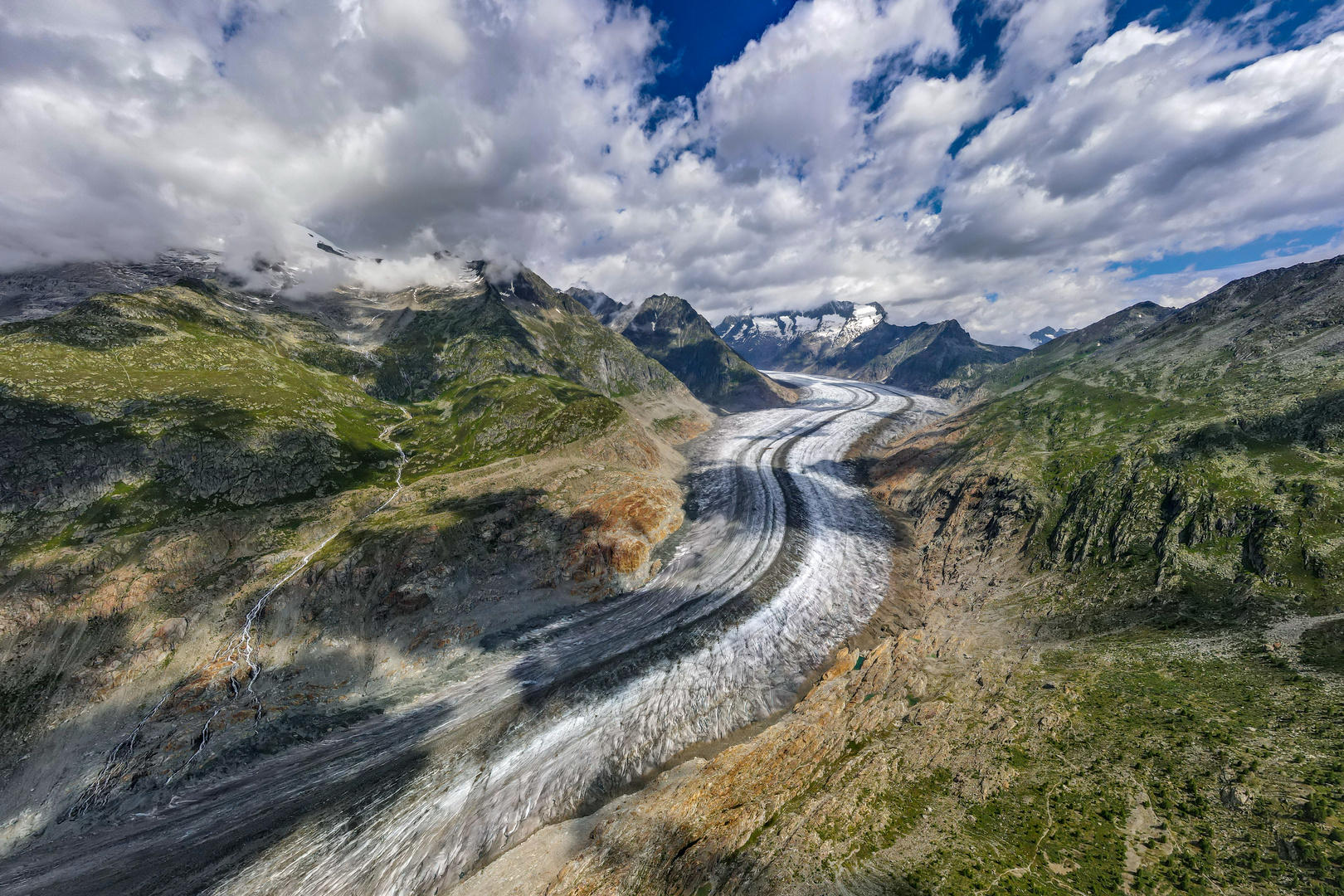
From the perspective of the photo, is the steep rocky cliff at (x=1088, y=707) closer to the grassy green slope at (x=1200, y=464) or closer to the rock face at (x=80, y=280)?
the grassy green slope at (x=1200, y=464)

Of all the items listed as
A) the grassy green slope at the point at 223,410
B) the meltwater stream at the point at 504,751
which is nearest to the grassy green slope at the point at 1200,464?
the meltwater stream at the point at 504,751

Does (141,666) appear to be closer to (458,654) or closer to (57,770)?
(57,770)

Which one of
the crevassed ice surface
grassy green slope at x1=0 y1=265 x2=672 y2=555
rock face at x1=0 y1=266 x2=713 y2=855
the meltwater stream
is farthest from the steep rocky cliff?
grassy green slope at x1=0 y1=265 x2=672 y2=555

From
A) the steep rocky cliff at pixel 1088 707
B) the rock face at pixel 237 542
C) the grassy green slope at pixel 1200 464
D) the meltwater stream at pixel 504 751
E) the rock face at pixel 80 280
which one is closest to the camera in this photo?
the steep rocky cliff at pixel 1088 707

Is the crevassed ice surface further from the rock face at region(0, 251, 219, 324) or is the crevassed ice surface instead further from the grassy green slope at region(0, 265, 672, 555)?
the rock face at region(0, 251, 219, 324)

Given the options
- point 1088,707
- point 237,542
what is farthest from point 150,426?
point 1088,707

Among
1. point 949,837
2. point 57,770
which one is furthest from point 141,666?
point 949,837

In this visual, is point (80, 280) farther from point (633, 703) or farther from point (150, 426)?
point (633, 703)
